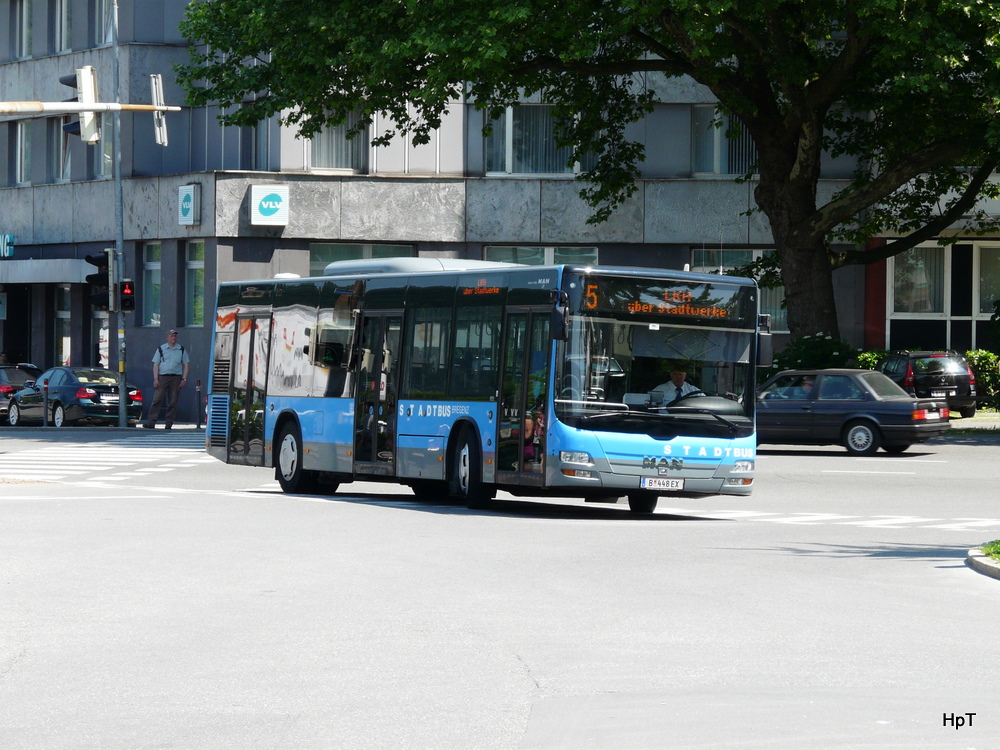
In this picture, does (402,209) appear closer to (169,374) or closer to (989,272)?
(169,374)

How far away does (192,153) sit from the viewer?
42.7 m

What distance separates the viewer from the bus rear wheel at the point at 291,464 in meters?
22.3

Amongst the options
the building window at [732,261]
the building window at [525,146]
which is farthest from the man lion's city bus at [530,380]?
the building window at [732,261]

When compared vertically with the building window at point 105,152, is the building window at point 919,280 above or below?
below

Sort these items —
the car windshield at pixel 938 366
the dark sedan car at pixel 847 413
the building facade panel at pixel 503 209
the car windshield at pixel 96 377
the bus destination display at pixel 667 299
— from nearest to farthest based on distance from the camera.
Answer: the bus destination display at pixel 667 299 → the dark sedan car at pixel 847 413 → the car windshield at pixel 938 366 → the car windshield at pixel 96 377 → the building facade panel at pixel 503 209

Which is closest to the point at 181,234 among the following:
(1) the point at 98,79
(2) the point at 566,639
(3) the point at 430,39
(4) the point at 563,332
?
(1) the point at 98,79

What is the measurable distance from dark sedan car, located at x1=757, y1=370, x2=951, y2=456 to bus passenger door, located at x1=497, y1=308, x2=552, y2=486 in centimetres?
1188

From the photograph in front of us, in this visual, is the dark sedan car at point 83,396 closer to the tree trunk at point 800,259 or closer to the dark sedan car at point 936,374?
the tree trunk at point 800,259

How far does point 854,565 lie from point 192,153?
31.6 meters

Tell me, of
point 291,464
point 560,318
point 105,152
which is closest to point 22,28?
point 105,152

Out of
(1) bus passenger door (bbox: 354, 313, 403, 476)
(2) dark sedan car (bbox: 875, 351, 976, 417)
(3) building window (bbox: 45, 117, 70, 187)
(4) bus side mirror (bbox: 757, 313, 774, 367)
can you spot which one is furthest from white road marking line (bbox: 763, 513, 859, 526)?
(3) building window (bbox: 45, 117, 70, 187)

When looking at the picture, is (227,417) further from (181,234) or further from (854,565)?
(181,234)

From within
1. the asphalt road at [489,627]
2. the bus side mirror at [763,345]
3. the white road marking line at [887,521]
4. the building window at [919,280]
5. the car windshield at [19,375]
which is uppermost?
the building window at [919,280]

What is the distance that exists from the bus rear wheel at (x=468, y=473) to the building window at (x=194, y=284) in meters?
23.2
